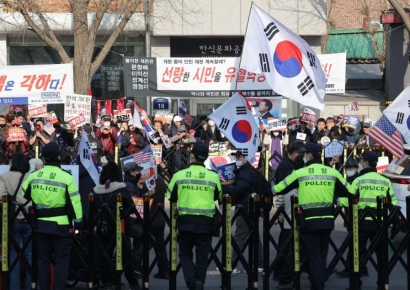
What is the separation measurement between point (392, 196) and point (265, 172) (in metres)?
9.16

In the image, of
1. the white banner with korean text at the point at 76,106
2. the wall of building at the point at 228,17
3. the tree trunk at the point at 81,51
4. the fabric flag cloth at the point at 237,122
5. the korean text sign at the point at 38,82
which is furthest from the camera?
the wall of building at the point at 228,17

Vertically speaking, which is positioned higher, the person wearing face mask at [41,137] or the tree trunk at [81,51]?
the tree trunk at [81,51]

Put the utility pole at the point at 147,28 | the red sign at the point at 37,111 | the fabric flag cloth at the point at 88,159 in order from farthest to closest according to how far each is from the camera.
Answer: the utility pole at the point at 147,28 → the red sign at the point at 37,111 → the fabric flag cloth at the point at 88,159

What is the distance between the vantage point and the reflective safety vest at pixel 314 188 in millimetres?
11273

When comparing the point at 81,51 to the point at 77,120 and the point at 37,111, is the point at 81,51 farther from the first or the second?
the point at 77,120

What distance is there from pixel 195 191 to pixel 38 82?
514 inches

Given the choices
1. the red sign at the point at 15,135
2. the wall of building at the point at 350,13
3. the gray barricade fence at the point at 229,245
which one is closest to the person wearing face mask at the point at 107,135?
the red sign at the point at 15,135

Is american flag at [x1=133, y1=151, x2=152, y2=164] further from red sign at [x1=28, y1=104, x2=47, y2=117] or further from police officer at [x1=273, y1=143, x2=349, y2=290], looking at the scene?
red sign at [x1=28, y1=104, x2=47, y2=117]

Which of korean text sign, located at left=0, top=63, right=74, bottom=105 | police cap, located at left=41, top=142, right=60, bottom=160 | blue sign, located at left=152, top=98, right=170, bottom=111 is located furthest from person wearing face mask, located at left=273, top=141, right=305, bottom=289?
blue sign, located at left=152, top=98, right=170, bottom=111

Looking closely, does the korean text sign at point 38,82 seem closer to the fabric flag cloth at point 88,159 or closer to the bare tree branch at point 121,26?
the bare tree branch at point 121,26

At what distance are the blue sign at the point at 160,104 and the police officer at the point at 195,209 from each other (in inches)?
585

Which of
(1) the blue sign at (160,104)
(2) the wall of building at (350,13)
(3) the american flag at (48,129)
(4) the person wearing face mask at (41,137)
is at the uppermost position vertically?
(2) the wall of building at (350,13)

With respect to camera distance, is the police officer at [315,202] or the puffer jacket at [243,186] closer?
the police officer at [315,202]

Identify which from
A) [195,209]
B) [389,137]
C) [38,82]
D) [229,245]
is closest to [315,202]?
[229,245]
